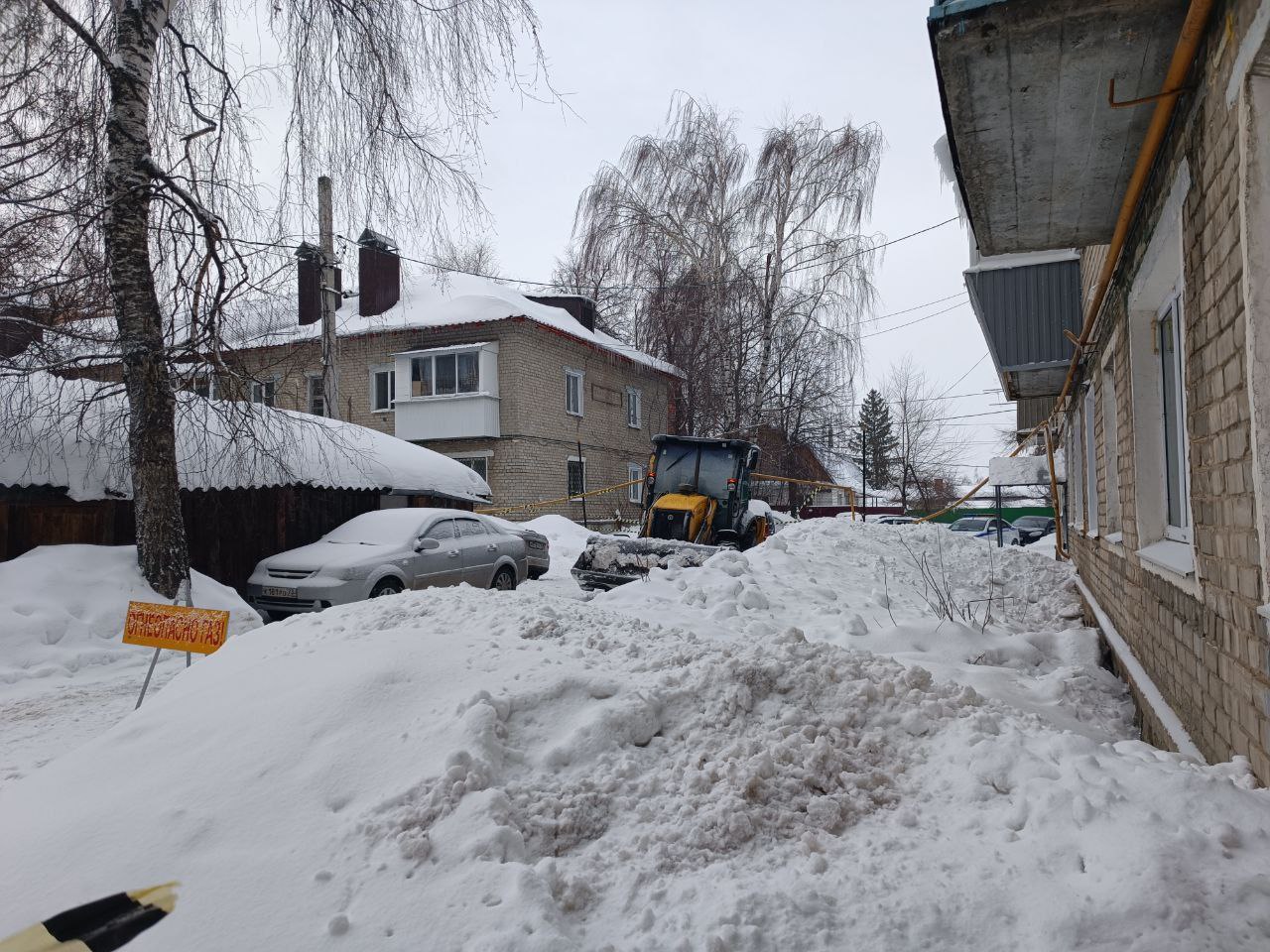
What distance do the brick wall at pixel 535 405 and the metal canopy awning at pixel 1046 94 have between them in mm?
17601

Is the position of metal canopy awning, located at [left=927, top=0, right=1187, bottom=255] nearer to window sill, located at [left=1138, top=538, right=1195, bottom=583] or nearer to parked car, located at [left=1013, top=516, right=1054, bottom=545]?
window sill, located at [left=1138, top=538, right=1195, bottom=583]

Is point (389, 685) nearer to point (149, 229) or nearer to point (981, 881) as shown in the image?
point (981, 881)

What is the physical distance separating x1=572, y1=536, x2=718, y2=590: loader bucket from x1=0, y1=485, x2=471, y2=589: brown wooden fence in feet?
15.6

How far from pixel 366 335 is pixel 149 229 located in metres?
14.3

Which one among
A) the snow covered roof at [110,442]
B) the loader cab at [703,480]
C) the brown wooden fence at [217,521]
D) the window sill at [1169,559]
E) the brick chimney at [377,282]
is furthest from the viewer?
the brick chimney at [377,282]

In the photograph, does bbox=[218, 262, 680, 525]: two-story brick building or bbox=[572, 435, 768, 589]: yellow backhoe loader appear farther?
bbox=[218, 262, 680, 525]: two-story brick building

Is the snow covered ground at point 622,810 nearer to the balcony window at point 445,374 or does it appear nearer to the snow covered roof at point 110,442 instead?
the snow covered roof at point 110,442

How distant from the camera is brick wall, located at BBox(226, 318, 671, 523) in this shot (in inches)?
850

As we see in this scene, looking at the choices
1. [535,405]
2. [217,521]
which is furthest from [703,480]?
[535,405]

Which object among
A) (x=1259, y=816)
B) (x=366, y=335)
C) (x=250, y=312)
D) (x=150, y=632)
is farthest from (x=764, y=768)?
(x=366, y=335)

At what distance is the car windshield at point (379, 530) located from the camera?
10734 millimetres

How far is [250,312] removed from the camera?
359 inches

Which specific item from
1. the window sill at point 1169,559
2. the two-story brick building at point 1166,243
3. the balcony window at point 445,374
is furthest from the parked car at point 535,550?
the window sill at point 1169,559

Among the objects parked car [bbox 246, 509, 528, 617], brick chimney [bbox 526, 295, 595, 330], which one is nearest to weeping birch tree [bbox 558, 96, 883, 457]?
brick chimney [bbox 526, 295, 595, 330]
